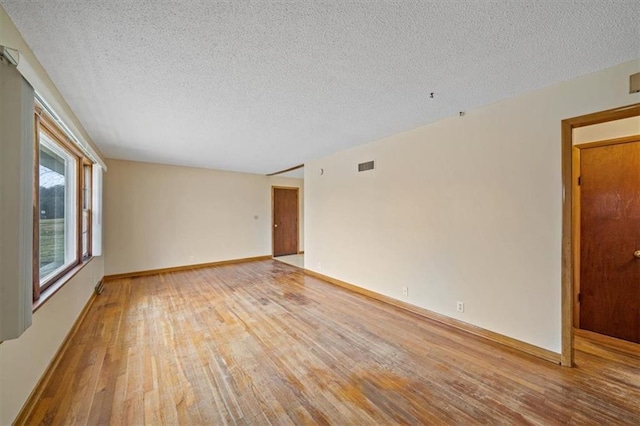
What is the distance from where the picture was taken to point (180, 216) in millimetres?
5637

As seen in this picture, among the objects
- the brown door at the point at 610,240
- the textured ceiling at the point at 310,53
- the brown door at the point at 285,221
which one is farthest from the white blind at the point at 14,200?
the brown door at the point at 285,221

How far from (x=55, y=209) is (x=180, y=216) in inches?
119

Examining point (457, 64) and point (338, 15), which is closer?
point (338, 15)

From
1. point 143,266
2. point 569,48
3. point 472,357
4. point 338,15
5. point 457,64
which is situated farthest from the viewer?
point 143,266

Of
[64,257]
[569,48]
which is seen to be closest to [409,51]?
[569,48]

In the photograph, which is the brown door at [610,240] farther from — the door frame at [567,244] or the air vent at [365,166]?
the air vent at [365,166]

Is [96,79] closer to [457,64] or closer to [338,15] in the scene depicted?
[338,15]

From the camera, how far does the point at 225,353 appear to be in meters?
2.29

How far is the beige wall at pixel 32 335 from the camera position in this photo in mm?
1381

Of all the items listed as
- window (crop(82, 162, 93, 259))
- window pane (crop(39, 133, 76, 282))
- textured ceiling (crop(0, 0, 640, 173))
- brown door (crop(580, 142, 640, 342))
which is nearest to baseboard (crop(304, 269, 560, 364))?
brown door (crop(580, 142, 640, 342))

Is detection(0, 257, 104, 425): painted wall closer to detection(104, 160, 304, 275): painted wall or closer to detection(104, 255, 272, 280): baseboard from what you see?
detection(104, 255, 272, 280): baseboard

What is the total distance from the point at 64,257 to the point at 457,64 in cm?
453

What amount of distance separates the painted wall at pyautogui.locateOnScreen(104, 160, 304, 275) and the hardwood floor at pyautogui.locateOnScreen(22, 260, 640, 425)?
7.26 feet

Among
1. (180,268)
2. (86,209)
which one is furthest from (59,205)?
(180,268)
